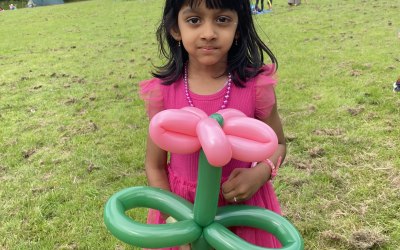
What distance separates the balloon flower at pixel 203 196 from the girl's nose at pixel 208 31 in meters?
0.29

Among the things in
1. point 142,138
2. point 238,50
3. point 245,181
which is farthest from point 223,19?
point 142,138

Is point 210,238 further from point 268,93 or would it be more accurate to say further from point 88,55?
point 88,55

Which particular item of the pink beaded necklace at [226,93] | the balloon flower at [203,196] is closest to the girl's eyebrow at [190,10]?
the pink beaded necklace at [226,93]

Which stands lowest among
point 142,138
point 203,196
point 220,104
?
point 142,138

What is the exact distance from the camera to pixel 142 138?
438 cm

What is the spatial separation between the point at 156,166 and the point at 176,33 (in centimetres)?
51

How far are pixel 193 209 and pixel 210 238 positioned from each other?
0.10 meters

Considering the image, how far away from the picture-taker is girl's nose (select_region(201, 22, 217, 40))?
4.58ft

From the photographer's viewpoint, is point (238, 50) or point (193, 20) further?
point (238, 50)

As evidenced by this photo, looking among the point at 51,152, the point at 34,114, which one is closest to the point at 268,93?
the point at 51,152

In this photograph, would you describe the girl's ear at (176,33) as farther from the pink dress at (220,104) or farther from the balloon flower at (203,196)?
the balloon flower at (203,196)

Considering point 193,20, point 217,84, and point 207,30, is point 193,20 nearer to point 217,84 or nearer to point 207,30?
point 207,30

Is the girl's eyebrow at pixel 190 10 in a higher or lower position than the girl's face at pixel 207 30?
higher

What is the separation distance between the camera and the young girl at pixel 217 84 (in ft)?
4.72
